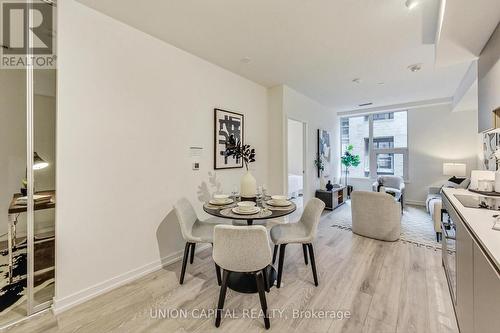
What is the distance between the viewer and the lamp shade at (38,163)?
1756mm

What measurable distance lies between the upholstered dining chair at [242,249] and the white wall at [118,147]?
1.19m

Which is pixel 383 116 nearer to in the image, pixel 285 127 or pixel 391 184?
pixel 391 184

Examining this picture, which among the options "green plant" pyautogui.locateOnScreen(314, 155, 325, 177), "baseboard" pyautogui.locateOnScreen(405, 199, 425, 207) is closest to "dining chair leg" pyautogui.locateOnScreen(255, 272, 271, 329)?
"green plant" pyautogui.locateOnScreen(314, 155, 325, 177)

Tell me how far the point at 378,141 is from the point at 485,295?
6084 millimetres

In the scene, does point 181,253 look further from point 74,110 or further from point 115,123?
point 74,110

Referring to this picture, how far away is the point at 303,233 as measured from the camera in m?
2.23

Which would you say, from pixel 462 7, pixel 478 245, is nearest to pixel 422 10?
pixel 462 7

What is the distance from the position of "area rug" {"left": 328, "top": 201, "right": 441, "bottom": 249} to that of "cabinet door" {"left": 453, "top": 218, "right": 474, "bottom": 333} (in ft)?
6.08

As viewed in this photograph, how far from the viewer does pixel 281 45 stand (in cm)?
260

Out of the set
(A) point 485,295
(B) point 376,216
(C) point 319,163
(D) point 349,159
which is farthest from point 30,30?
(D) point 349,159

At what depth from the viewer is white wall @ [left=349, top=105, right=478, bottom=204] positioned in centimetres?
501

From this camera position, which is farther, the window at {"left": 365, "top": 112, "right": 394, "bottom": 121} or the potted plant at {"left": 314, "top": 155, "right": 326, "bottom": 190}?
the window at {"left": 365, "top": 112, "right": 394, "bottom": 121}

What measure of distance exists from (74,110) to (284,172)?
3.05 m

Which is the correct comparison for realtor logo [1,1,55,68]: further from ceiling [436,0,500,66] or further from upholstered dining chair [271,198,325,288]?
ceiling [436,0,500,66]
